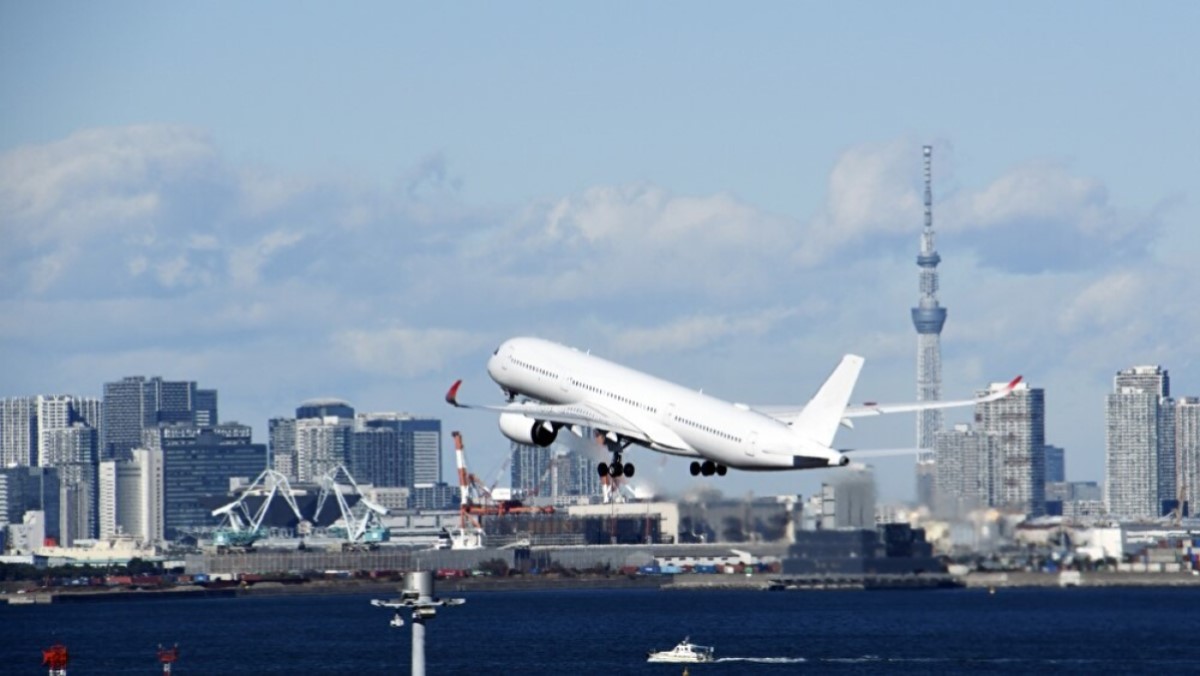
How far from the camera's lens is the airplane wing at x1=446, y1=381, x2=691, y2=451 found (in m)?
112

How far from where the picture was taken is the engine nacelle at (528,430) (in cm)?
11675

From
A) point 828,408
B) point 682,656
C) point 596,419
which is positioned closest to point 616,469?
point 596,419

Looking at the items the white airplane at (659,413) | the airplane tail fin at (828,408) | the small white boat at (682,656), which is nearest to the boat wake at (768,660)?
the small white boat at (682,656)

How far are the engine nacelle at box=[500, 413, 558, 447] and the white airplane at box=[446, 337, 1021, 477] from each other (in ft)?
0.15

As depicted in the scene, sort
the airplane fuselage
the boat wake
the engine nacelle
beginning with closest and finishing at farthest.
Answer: the airplane fuselage
the engine nacelle
the boat wake

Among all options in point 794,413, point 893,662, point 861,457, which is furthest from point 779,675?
point 861,457

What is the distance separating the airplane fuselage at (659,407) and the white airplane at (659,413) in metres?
0.04

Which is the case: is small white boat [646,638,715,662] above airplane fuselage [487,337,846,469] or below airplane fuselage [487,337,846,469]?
below

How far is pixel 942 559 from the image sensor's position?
198 meters

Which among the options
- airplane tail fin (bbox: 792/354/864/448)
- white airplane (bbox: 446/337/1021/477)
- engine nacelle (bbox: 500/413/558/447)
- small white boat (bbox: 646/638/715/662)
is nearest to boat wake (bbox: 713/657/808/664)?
small white boat (bbox: 646/638/715/662)

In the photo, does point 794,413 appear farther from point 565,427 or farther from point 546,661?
point 546,661

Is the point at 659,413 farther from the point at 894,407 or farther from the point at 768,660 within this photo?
the point at 768,660

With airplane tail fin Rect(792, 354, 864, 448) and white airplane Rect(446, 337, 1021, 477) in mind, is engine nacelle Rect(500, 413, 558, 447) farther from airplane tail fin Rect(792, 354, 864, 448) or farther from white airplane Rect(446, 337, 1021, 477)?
airplane tail fin Rect(792, 354, 864, 448)

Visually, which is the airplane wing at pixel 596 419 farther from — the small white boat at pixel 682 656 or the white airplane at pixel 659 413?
the small white boat at pixel 682 656
